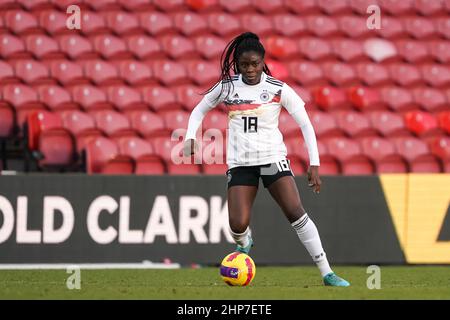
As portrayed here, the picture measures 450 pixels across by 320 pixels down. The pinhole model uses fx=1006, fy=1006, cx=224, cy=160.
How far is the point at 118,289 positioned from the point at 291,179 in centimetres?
171

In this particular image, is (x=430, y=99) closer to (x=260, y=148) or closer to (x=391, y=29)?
(x=391, y=29)

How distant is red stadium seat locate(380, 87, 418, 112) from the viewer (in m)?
15.8

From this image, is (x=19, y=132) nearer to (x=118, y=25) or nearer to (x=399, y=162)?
(x=118, y=25)

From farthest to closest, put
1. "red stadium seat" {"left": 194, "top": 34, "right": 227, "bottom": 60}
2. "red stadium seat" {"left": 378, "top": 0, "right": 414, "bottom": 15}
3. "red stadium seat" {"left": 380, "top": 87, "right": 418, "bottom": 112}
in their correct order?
"red stadium seat" {"left": 378, "top": 0, "right": 414, "bottom": 15}
"red stadium seat" {"left": 194, "top": 34, "right": 227, "bottom": 60}
"red stadium seat" {"left": 380, "top": 87, "right": 418, "bottom": 112}

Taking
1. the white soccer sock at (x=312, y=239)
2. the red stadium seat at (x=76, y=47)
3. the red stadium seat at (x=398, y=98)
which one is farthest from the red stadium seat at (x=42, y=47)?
the white soccer sock at (x=312, y=239)

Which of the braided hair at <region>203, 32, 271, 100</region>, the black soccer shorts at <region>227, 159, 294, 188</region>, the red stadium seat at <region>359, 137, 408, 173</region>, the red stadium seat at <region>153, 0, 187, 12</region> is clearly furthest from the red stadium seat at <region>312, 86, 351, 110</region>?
the black soccer shorts at <region>227, 159, 294, 188</region>

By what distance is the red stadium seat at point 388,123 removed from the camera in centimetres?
1510

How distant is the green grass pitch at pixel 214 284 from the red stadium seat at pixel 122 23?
596 cm

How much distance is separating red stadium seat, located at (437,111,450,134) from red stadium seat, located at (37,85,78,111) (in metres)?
5.65

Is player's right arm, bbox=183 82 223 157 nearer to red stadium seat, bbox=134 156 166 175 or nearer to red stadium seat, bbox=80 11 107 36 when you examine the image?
red stadium seat, bbox=134 156 166 175

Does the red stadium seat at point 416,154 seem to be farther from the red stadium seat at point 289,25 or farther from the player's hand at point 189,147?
the player's hand at point 189,147

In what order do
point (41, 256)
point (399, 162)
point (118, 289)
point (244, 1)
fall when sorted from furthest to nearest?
point (244, 1) → point (399, 162) → point (41, 256) → point (118, 289)

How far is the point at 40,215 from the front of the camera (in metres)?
12.0
